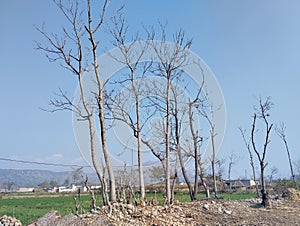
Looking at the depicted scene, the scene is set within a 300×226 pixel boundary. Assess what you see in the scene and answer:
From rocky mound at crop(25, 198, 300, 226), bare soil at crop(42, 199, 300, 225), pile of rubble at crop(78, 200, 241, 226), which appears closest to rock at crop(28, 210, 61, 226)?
rocky mound at crop(25, 198, 300, 226)

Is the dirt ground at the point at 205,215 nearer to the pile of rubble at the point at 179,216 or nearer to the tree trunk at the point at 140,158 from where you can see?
the pile of rubble at the point at 179,216

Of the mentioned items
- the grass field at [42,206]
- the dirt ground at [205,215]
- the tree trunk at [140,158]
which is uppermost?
the tree trunk at [140,158]

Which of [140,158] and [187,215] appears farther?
[140,158]

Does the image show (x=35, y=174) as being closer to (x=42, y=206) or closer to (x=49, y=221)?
(x=42, y=206)

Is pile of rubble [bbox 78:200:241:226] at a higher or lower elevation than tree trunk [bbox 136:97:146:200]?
lower

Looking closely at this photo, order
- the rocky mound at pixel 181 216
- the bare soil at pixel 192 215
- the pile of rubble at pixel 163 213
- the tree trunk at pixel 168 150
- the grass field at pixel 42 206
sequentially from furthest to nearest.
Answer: the grass field at pixel 42 206 → the tree trunk at pixel 168 150 → the pile of rubble at pixel 163 213 → the bare soil at pixel 192 215 → the rocky mound at pixel 181 216

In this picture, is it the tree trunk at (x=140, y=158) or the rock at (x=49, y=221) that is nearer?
the rock at (x=49, y=221)

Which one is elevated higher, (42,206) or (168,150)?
(168,150)

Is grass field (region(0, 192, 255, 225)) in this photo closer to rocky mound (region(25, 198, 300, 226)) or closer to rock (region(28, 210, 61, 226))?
rocky mound (region(25, 198, 300, 226))

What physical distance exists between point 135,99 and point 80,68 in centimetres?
201

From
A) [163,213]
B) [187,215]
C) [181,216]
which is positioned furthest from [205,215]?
[163,213]

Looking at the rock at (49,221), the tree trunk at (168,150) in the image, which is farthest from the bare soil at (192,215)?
the tree trunk at (168,150)

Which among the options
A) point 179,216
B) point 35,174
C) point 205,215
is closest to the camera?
point 179,216

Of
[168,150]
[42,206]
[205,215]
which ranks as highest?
[168,150]
